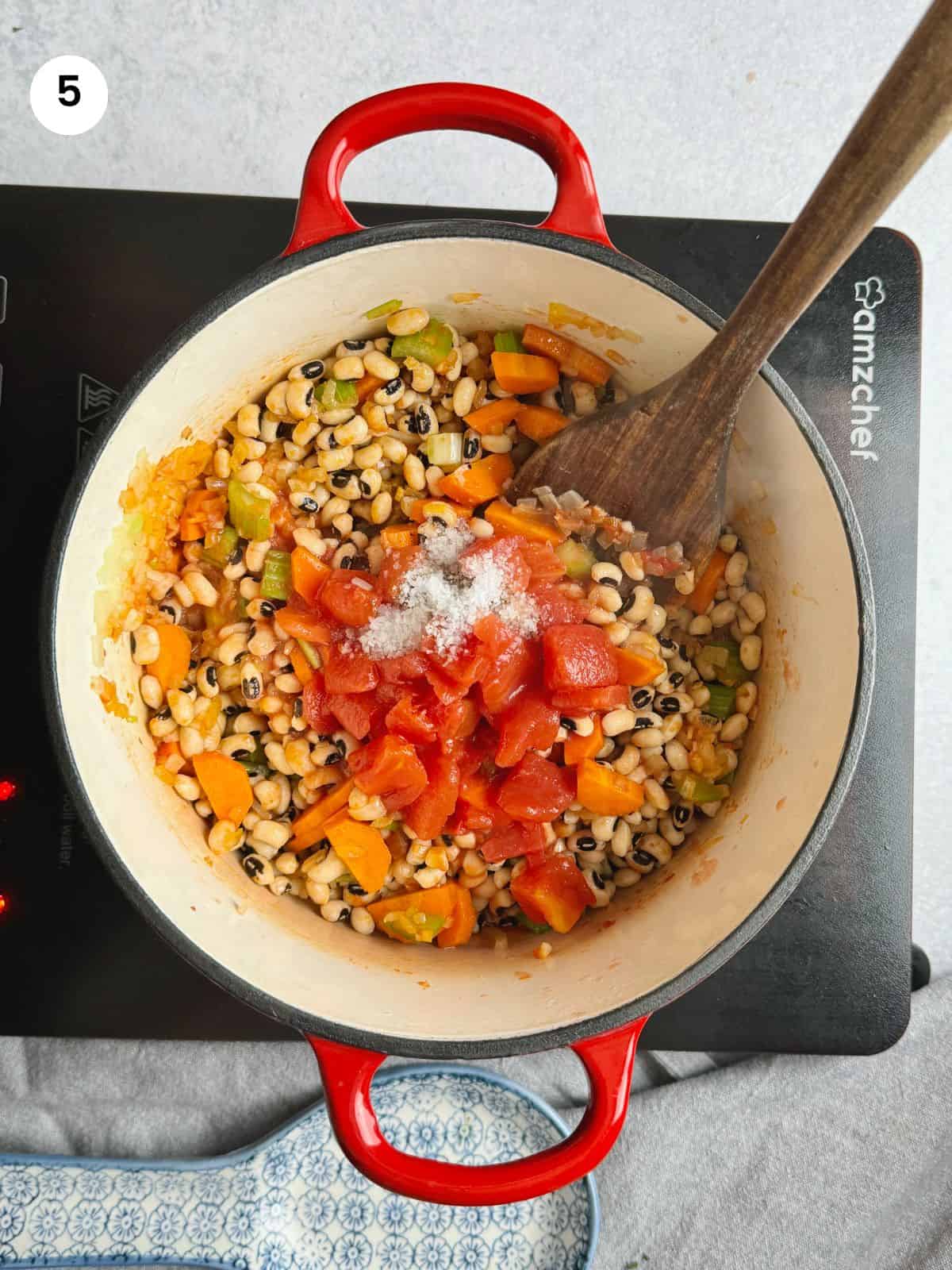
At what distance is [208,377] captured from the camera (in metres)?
1.25

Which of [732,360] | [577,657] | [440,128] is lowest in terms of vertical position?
[577,657]

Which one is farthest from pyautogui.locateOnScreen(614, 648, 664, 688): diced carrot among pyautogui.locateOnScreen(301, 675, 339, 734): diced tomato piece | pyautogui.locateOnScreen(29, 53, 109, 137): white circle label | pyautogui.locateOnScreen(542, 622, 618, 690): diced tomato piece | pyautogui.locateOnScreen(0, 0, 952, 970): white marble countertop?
pyautogui.locateOnScreen(29, 53, 109, 137): white circle label

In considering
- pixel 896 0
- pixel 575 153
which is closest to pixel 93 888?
pixel 575 153

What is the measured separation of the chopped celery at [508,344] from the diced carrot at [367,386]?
156mm

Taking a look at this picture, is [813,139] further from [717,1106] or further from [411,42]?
[717,1106]

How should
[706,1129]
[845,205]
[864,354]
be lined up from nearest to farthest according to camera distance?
1. [845,205]
2. [864,354]
3. [706,1129]

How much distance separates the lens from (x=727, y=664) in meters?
1.36

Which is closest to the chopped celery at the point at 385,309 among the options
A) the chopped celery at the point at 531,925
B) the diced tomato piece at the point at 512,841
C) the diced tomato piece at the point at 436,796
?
the diced tomato piece at the point at 436,796

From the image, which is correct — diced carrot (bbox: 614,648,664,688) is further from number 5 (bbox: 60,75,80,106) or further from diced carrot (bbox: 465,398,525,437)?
number 5 (bbox: 60,75,80,106)

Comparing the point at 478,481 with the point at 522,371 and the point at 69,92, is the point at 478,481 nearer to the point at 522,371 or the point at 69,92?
the point at 522,371

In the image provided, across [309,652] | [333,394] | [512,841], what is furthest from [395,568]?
[512,841]

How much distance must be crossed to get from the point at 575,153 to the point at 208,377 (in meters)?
0.49

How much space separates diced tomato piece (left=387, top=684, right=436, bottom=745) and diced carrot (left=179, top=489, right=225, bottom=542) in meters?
0.34

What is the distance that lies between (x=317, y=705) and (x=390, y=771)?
0.47 ft
